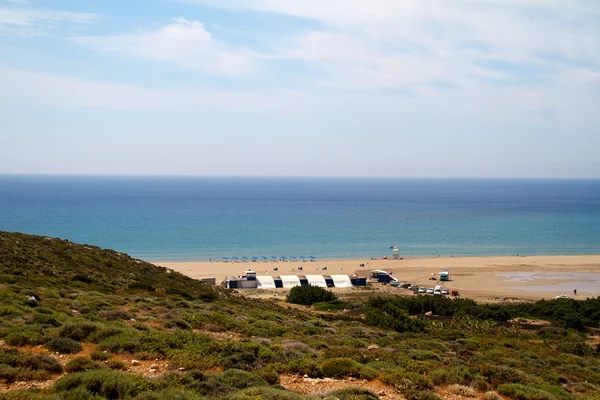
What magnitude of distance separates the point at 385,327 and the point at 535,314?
13328 mm

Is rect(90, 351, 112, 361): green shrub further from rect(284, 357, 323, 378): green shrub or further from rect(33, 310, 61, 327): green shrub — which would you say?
rect(284, 357, 323, 378): green shrub

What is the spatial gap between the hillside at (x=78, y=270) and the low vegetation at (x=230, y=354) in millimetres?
262

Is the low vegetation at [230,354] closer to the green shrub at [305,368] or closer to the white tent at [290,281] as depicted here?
the green shrub at [305,368]

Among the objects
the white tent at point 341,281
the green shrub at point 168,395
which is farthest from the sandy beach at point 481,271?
the green shrub at point 168,395

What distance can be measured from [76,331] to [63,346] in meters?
1.00

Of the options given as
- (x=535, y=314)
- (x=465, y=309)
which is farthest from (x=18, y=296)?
(x=535, y=314)

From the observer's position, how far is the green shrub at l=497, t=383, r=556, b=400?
998cm

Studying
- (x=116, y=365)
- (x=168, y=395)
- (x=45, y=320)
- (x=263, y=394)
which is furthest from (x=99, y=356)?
(x=263, y=394)

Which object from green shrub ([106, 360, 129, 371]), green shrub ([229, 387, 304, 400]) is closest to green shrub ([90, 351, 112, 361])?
green shrub ([106, 360, 129, 371])

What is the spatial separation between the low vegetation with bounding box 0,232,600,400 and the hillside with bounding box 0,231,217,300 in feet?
0.86

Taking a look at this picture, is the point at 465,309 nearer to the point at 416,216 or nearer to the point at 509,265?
the point at 509,265

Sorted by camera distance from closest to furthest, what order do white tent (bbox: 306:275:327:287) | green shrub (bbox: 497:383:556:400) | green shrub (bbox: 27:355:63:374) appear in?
green shrub (bbox: 27:355:63:374) → green shrub (bbox: 497:383:556:400) → white tent (bbox: 306:275:327:287)

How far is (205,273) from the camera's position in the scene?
58.0 m

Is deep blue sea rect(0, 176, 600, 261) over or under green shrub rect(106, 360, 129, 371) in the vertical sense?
under
